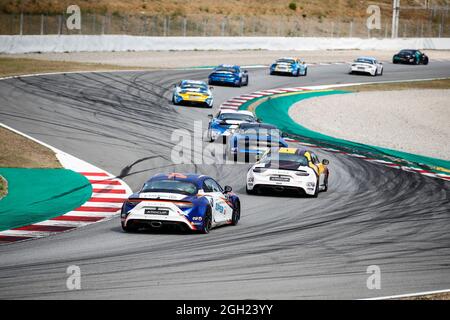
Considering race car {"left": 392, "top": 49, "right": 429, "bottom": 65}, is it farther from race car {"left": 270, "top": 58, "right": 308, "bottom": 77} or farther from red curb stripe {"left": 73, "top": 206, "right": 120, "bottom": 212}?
red curb stripe {"left": 73, "top": 206, "right": 120, "bottom": 212}

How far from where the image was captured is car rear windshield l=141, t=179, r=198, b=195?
17.6 metres

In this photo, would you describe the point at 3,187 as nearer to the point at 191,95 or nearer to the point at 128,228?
the point at 128,228

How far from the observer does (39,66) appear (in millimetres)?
48844

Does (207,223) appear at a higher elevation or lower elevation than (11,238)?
higher

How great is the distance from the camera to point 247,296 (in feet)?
40.5

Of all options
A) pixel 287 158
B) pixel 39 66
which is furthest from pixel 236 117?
pixel 39 66

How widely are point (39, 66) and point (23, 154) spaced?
22314 mm

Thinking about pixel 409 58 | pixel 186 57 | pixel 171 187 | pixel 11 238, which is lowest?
pixel 11 238

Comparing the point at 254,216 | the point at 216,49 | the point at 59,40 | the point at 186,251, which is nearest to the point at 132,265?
the point at 186,251

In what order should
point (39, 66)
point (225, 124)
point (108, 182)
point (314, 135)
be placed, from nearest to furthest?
point (108, 182) < point (225, 124) < point (314, 135) < point (39, 66)

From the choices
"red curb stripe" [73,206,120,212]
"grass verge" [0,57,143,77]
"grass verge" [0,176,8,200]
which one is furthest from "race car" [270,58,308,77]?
"red curb stripe" [73,206,120,212]

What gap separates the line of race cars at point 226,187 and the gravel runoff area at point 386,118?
6420mm

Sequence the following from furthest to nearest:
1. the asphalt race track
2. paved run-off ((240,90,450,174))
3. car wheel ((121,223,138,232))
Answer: paved run-off ((240,90,450,174)), car wheel ((121,223,138,232)), the asphalt race track

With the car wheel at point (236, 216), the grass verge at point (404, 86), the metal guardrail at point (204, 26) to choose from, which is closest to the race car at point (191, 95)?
the grass verge at point (404, 86)
